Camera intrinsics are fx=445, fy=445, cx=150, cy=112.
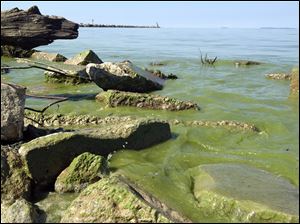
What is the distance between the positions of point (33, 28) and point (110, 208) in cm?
706

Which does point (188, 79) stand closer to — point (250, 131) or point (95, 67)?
point (95, 67)

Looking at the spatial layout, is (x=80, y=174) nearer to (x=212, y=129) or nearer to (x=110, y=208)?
(x=110, y=208)

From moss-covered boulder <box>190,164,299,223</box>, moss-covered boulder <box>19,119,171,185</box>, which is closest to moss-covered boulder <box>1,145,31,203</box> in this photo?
moss-covered boulder <box>19,119,171,185</box>

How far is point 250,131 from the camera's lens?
888cm

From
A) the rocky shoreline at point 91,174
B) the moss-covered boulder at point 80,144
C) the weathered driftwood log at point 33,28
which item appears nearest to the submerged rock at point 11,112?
the rocky shoreline at point 91,174

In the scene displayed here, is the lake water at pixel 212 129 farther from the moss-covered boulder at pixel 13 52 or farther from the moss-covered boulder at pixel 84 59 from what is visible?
the moss-covered boulder at pixel 13 52

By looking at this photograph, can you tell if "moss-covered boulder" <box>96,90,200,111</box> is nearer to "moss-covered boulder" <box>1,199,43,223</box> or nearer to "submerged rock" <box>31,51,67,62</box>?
"moss-covered boulder" <box>1,199,43,223</box>

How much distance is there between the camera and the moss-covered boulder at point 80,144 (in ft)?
19.6

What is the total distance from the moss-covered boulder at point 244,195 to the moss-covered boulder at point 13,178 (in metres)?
2.19

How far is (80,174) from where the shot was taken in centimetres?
589

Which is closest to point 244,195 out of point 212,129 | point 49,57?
point 212,129

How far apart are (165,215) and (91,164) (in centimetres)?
161

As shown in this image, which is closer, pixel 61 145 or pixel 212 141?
pixel 61 145

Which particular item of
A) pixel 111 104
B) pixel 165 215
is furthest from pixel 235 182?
pixel 111 104
